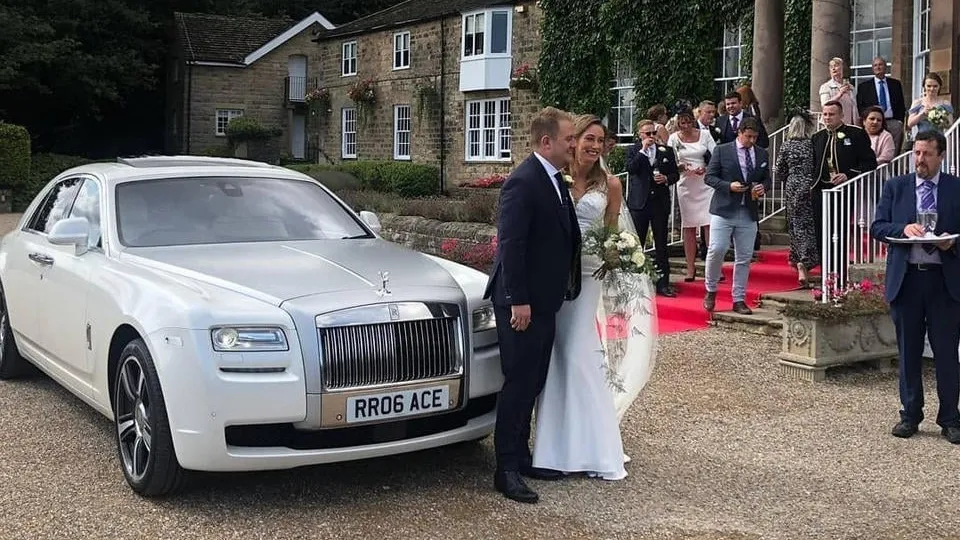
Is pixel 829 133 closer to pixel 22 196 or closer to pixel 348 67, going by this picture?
pixel 22 196

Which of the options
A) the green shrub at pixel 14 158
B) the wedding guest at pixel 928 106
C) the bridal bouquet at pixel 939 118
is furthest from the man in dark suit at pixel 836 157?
the green shrub at pixel 14 158

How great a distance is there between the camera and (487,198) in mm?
17797

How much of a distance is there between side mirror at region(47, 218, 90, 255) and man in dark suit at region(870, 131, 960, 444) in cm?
512

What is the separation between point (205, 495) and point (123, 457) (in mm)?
537

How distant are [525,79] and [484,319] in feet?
81.5

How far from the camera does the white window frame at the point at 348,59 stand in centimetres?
4034

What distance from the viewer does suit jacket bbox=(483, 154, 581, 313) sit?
5.15 m

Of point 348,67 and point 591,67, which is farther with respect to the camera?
point 348,67

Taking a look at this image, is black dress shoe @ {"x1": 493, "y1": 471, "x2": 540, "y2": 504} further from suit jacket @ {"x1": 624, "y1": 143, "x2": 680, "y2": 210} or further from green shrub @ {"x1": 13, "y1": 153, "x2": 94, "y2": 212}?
green shrub @ {"x1": 13, "y1": 153, "x2": 94, "y2": 212}

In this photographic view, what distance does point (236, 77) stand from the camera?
50.3m

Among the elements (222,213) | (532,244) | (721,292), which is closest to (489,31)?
(721,292)

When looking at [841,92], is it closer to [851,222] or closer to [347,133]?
[851,222]

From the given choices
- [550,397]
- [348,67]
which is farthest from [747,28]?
[348,67]

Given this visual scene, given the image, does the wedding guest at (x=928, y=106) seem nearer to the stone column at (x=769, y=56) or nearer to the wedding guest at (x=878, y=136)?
the wedding guest at (x=878, y=136)
